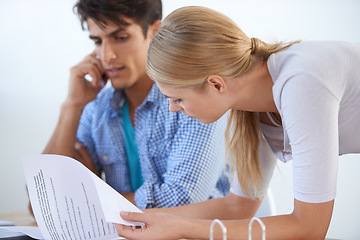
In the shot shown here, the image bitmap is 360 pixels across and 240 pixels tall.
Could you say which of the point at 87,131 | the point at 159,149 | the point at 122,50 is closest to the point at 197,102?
the point at 159,149

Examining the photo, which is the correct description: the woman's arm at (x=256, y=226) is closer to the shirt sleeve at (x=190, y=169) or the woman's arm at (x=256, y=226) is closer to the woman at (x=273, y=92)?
the woman at (x=273, y=92)

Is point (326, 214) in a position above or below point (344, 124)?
below

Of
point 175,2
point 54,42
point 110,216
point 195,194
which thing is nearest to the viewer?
point 110,216

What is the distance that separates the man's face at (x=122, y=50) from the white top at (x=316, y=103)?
0.84 metres

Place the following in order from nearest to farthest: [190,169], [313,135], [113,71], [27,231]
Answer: [313,135], [27,231], [190,169], [113,71]

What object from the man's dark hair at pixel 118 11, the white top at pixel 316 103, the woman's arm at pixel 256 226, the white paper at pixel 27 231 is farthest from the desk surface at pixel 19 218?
the white top at pixel 316 103

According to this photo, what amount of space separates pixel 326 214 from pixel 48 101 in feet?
7.56

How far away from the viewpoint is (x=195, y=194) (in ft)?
4.73

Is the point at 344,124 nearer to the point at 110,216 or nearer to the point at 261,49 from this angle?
the point at 261,49

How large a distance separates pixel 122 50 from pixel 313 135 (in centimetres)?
100

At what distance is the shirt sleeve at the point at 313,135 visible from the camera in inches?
34.9

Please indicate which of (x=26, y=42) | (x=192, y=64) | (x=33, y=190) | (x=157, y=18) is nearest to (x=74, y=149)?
(x=157, y=18)

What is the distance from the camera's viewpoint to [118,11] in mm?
1685

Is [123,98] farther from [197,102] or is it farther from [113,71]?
[197,102]
